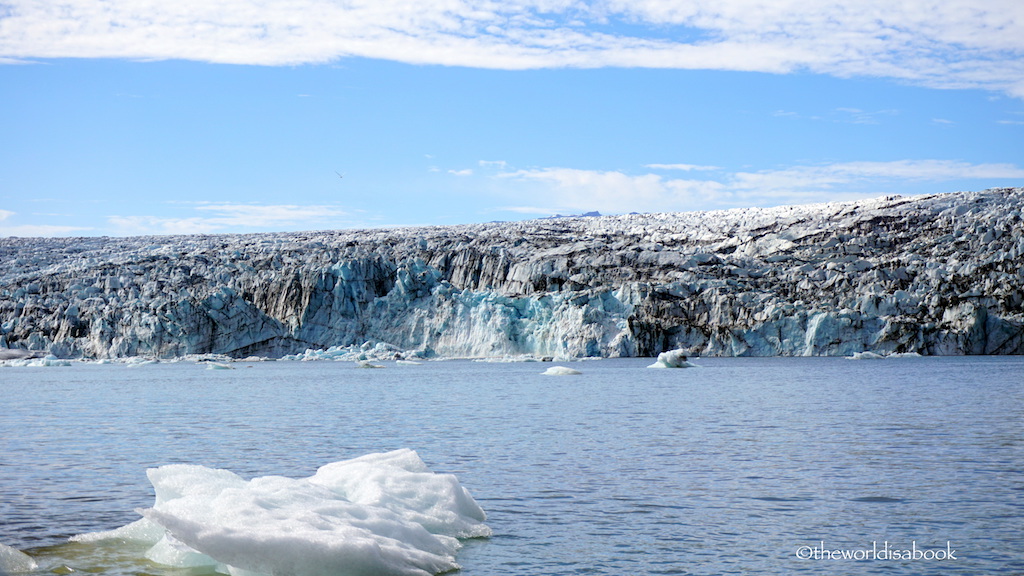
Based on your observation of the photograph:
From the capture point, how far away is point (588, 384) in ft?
93.6

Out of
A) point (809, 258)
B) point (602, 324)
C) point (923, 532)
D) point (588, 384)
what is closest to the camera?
point (923, 532)

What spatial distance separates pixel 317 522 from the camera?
6.29m

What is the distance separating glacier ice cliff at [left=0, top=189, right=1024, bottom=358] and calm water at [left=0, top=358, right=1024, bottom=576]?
18062 millimetres

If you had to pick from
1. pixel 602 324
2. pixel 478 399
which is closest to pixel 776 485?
pixel 478 399

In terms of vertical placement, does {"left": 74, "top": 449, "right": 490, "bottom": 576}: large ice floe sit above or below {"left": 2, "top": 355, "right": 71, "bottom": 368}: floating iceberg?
above

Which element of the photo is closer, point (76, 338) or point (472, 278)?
point (76, 338)

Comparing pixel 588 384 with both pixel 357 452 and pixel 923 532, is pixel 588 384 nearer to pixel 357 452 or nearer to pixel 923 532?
pixel 357 452

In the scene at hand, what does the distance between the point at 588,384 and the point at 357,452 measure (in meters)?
16.3

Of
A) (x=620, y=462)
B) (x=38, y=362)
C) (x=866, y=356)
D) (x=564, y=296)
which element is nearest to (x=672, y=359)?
(x=564, y=296)

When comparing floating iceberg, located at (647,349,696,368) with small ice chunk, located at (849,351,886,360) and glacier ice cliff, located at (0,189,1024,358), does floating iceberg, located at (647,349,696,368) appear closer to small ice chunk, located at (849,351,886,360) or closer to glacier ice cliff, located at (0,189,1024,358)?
glacier ice cliff, located at (0,189,1024,358)

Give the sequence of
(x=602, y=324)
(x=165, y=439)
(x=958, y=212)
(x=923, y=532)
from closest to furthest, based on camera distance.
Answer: (x=923, y=532) < (x=165, y=439) < (x=602, y=324) < (x=958, y=212)

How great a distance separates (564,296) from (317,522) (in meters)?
39.3

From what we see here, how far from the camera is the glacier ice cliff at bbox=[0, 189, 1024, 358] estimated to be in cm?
4341

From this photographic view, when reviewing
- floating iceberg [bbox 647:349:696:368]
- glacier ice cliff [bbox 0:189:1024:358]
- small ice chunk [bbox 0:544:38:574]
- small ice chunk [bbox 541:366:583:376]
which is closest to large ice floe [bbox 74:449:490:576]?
small ice chunk [bbox 0:544:38:574]
